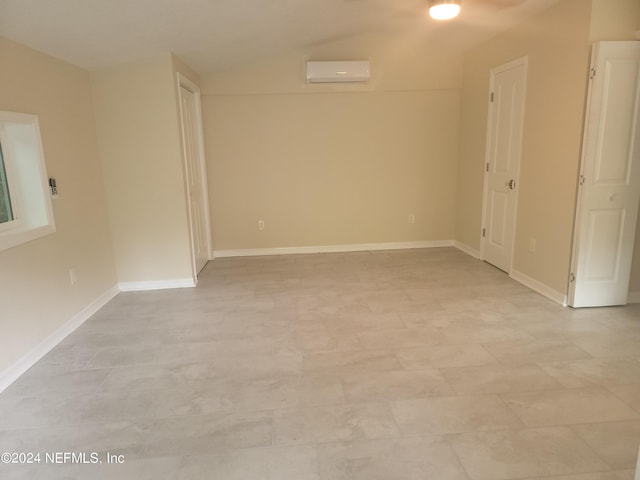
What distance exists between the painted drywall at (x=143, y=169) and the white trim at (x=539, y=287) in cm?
338

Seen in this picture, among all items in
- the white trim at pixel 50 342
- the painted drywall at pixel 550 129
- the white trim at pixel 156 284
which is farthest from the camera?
the white trim at pixel 156 284

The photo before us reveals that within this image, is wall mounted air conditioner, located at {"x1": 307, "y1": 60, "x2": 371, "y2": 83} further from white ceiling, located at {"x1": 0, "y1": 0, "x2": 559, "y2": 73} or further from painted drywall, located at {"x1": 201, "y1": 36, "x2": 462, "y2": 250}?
white ceiling, located at {"x1": 0, "y1": 0, "x2": 559, "y2": 73}

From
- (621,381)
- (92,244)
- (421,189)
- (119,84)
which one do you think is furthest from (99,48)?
(621,381)

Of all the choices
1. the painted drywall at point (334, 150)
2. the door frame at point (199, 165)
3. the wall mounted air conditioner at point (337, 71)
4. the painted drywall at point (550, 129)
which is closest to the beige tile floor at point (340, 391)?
the painted drywall at point (550, 129)

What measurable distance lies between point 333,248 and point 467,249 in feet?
5.78

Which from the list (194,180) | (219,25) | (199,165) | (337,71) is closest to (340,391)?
(219,25)

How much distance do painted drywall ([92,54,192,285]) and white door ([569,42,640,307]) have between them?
11.7 feet

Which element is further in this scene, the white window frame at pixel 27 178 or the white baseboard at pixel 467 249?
the white baseboard at pixel 467 249

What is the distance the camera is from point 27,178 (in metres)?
2.96

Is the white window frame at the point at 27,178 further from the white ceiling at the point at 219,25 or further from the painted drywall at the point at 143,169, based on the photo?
the painted drywall at the point at 143,169

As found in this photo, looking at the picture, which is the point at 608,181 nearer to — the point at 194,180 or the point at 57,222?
the point at 194,180

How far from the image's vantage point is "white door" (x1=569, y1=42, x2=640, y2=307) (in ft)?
10.1

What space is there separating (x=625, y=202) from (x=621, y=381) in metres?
1.60

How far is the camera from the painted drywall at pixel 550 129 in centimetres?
325
